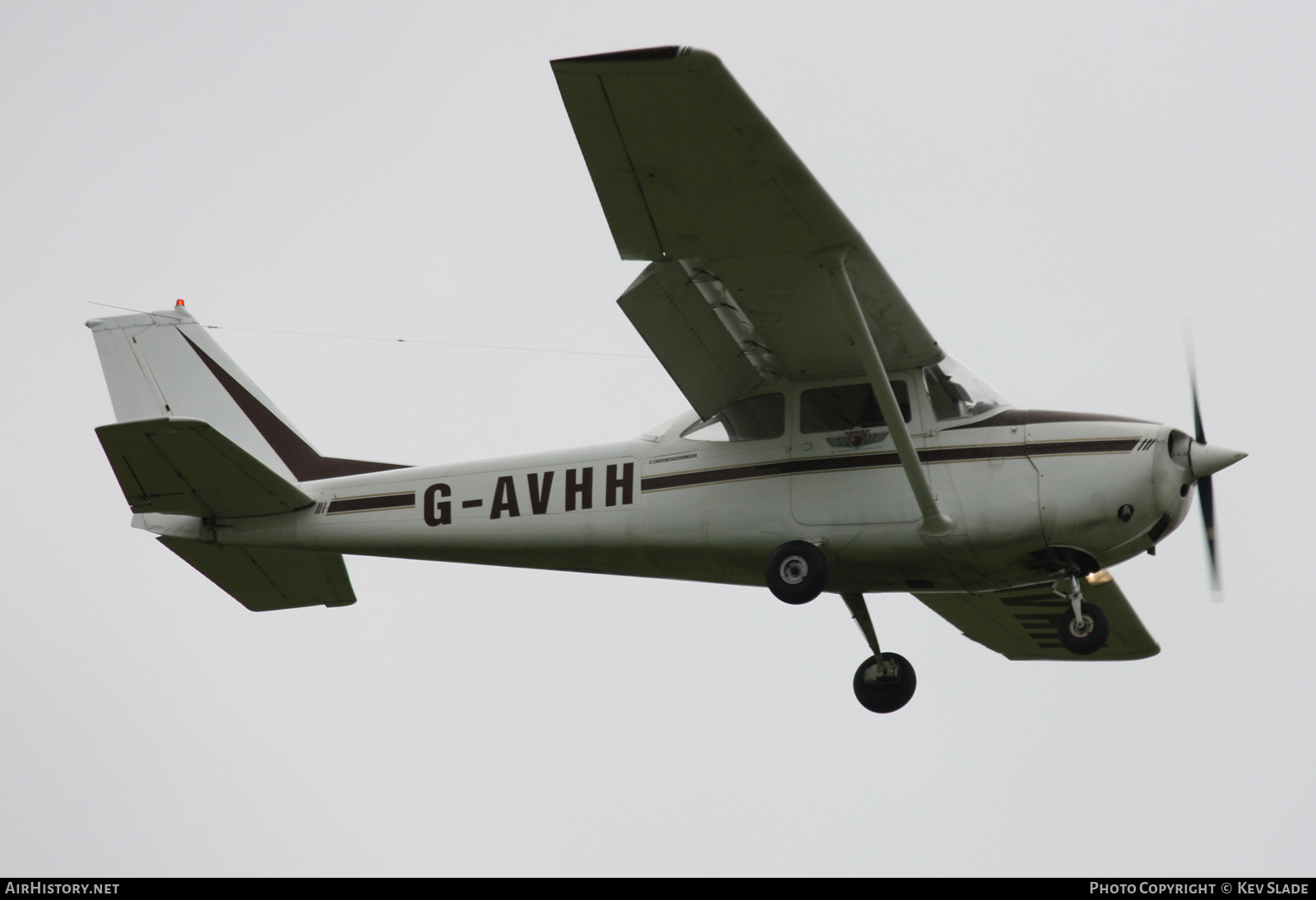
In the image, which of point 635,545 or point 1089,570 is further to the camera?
point 635,545

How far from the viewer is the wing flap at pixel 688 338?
1039 cm

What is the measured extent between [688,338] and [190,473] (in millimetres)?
4287

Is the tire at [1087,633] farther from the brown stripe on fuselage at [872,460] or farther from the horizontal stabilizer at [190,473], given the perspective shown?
the horizontal stabilizer at [190,473]

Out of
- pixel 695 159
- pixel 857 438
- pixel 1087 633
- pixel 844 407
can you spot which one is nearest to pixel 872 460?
pixel 857 438

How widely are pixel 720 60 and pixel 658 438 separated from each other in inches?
152

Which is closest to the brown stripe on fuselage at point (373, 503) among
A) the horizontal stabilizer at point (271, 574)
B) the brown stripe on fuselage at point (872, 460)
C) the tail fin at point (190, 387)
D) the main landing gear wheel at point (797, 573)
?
the horizontal stabilizer at point (271, 574)

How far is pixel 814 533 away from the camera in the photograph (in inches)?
418

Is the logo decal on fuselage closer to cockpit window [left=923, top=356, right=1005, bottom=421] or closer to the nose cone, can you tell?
cockpit window [left=923, top=356, right=1005, bottom=421]

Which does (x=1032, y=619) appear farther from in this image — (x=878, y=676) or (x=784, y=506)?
(x=784, y=506)

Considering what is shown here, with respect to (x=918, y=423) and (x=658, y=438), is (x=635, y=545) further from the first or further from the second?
(x=918, y=423)

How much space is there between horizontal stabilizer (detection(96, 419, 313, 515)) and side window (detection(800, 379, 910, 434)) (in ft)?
14.6

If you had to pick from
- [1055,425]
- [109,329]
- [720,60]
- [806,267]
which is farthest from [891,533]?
[109,329]

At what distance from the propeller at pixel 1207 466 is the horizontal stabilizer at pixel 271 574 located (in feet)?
24.0

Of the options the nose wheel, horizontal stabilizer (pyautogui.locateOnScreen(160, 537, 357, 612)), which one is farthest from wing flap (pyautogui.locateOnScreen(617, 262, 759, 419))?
horizontal stabilizer (pyautogui.locateOnScreen(160, 537, 357, 612))
